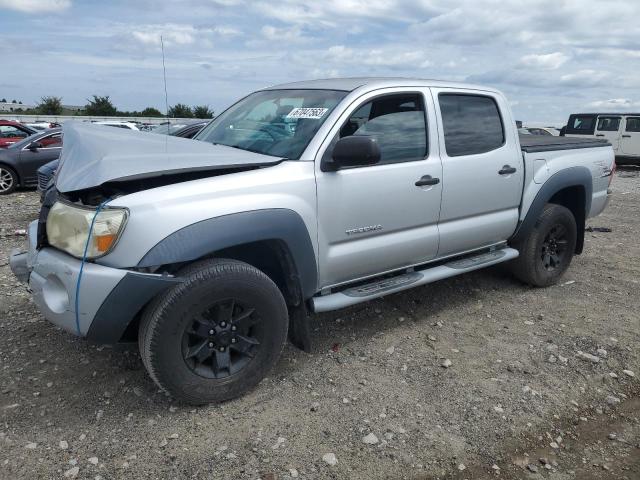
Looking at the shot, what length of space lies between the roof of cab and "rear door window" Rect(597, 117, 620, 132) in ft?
51.8

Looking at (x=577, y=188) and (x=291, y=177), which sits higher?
(x=291, y=177)

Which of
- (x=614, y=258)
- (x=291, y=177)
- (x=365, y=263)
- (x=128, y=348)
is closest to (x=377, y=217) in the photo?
(x=365, y=263)

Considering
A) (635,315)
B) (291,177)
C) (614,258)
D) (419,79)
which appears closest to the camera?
(291,177)

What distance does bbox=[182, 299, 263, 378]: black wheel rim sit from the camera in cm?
298

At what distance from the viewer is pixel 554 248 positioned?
17.2 ft

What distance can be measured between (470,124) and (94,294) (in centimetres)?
301

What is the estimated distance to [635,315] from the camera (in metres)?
4.65

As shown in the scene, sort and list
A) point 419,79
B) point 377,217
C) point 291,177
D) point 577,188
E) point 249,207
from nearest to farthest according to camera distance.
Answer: point 249,207 → point 291,177 → point 377,217 → point 419,79 → point 577,188

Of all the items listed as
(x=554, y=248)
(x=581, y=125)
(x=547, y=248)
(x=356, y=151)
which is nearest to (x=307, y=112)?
(x=356, y=151)

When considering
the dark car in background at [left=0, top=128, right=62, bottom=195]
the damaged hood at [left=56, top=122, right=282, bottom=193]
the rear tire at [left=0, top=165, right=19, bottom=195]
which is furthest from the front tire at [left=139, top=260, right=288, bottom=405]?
the rear tire at [left=0, top=165, right=19, bottom=195]

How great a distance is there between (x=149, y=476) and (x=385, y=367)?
163 centimetres

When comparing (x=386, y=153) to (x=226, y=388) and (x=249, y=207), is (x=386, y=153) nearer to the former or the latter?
(x=249, y=207)

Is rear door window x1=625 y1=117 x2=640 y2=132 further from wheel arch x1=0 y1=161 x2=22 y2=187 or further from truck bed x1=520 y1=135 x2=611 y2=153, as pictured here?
wheel arch x1=0 y1=161 x2=22 y2=187

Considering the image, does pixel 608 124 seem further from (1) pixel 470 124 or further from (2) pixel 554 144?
(1) pixel 470 124
